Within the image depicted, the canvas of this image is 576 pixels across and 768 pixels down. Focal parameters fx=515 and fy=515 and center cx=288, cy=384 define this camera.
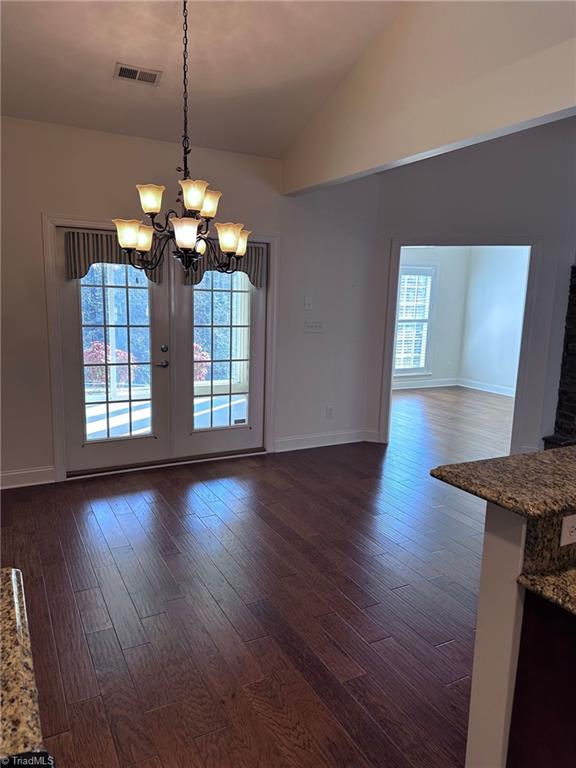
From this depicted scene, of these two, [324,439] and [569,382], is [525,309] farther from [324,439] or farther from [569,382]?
[324,439]

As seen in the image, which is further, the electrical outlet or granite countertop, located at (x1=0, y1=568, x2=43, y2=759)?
the electrical outlet

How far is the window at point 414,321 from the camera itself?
9320 mm

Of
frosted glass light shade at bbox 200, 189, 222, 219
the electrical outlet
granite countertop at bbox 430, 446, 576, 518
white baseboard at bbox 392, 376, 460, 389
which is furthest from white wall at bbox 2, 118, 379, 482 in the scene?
the electrical outlet

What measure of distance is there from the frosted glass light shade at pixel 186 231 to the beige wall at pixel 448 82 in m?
1.56

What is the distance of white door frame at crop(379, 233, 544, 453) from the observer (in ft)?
16.4

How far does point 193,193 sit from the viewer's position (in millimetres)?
2529

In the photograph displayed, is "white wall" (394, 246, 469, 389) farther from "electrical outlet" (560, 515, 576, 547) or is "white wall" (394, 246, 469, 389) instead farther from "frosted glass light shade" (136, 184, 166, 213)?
"electrical outlet" (560, 515, 576, 547)

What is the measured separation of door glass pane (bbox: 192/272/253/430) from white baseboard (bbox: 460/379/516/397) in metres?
5.60

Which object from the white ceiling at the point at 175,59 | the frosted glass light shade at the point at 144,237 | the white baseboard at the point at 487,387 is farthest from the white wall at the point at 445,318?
the frosted glass light shade at the point at 144,237

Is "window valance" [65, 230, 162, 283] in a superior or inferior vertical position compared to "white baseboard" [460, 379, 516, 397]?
superior

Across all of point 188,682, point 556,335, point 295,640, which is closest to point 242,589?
point 295,640

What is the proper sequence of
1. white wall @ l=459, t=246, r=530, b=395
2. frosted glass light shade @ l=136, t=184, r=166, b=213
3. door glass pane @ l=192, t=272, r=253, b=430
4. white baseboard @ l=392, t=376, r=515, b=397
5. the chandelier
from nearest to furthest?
1. the chandelier
2. frosted glass light shade @ l=136, t=184, r=166, b=213
3. door glass pane @ l=192, t=272, r=253, b=430
4. white wall @ l=459, t=246, r=530, b=395
5. white baseboard @ l=392, t=376, r=515, b=397

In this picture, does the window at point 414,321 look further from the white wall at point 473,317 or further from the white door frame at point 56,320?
the white door frame at point 56,320

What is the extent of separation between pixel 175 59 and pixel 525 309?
3.77 meters
